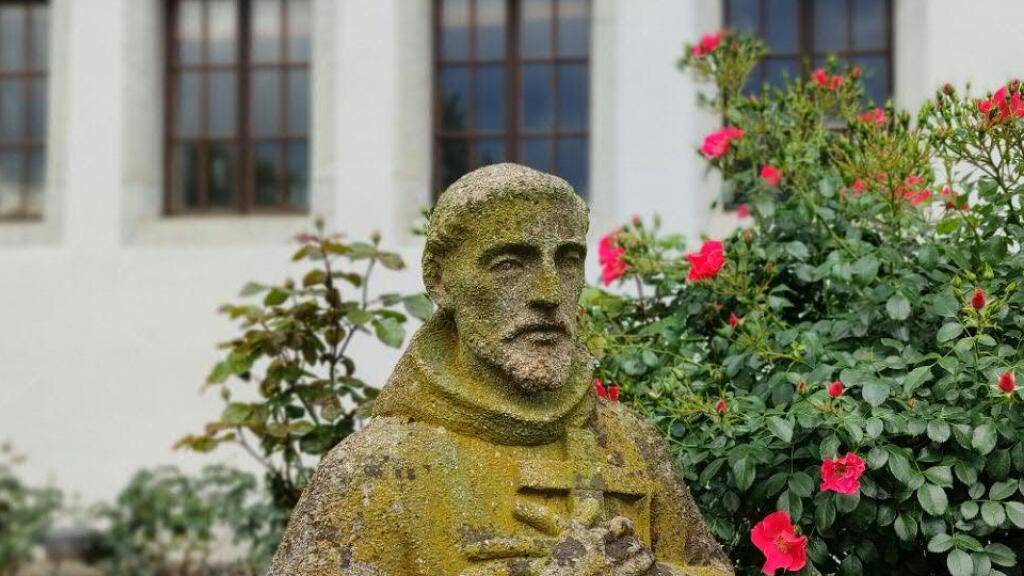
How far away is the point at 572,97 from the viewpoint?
31.9 feet

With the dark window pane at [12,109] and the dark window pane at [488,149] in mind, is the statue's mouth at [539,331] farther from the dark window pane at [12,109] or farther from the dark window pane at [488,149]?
the dark window pane at [12,109]

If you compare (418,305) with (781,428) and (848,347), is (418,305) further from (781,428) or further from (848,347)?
(781,428)

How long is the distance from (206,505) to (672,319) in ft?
16.8

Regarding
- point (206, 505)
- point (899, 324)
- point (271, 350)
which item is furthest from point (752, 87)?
point (899, 324)

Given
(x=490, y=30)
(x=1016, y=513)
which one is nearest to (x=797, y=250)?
(x=1016, y=513)

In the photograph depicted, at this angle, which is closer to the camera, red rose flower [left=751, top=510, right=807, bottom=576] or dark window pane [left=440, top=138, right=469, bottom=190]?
red rose flower [left=751, top=510, right=807, bottom=576]

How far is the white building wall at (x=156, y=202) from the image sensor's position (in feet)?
30.5

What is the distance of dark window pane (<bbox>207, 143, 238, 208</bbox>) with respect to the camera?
10.1m

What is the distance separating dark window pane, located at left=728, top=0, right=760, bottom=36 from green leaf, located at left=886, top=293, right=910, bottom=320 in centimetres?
573

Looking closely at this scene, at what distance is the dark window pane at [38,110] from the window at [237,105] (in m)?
0.89

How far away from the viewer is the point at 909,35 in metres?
9.32

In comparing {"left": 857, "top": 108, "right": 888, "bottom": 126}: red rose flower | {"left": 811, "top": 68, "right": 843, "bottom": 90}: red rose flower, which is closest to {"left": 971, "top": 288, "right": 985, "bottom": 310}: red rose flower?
{"left": 857, "top": 108, "right": 888, "bottom": 126}: red rose flower

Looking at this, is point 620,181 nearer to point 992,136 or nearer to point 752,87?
point 752,87

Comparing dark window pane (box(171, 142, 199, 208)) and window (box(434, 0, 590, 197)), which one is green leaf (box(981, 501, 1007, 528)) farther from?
dark window pane (box(171, 142, 199, 208))
